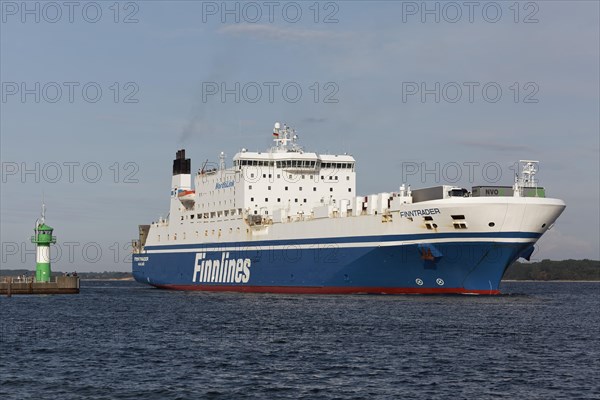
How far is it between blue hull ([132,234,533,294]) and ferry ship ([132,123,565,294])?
0.07m

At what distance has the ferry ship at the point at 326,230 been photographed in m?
49.9

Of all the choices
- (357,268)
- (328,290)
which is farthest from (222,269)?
(357,268)

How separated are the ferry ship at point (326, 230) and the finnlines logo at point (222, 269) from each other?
9cm

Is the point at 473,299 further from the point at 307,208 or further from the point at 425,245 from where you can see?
the point at 307,208

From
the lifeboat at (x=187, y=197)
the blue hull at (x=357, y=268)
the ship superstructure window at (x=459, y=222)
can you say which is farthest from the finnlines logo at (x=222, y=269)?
the ship superstructure window at (x=459, y=222)

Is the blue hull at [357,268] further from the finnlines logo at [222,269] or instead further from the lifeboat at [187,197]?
the lifeboat at [187,197]

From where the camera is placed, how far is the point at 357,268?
5553cm

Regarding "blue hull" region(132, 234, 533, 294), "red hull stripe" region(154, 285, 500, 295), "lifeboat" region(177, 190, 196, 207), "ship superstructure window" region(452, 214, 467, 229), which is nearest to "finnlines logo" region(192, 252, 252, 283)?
"blue hull" region(132, 234, 533, 294)

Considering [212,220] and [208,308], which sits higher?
[212,220]

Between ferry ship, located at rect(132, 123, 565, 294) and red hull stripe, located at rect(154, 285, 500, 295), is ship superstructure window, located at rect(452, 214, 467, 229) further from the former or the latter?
red hull stripe, located at rect(154, 285, 500, 295)

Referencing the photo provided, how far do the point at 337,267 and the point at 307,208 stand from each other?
11.4m

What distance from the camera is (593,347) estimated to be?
104 ft

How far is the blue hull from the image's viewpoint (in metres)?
50.5

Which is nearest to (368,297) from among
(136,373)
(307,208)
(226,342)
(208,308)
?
(208,308)
